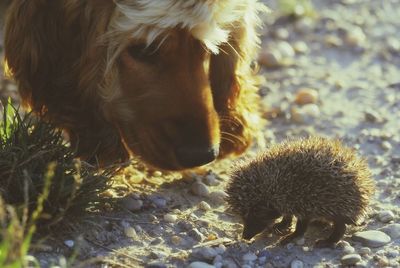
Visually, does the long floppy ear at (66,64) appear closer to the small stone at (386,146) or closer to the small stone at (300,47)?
the small stone at (386,146)

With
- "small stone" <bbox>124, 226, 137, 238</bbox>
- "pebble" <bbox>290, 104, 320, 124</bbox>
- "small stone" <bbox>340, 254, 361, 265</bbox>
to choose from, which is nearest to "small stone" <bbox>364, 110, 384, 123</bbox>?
"pebble" <bbox>290, 104, 320, 124</bbox>

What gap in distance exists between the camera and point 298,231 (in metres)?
4.63

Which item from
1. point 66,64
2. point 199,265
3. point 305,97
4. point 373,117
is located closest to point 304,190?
point 199,265

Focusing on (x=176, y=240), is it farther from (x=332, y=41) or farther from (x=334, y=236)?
(x=332, y=41)

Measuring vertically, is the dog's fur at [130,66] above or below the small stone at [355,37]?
above

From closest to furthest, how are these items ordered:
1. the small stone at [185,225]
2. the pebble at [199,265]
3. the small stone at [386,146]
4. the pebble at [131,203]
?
1. the pebble at [199,265]
2. the small stone at [185,225]
3. the pebble at [131,203]
4. the small stone at [386,146]

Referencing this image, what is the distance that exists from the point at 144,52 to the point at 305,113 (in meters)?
2.37

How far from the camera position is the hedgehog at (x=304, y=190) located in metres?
4.49

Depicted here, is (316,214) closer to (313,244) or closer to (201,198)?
(313,244)

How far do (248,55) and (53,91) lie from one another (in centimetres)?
130

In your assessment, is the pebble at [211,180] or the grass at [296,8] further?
the grass at [296,8]

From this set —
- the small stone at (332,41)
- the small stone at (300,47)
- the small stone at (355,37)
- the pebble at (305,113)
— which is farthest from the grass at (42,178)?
the small stone at (355,37)

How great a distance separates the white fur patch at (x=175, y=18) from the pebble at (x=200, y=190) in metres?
1.06

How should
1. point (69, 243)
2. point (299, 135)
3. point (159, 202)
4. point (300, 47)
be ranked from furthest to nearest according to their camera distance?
point (300, 47) → point (299, 135) → point (159, 202) → point (69, 243)
